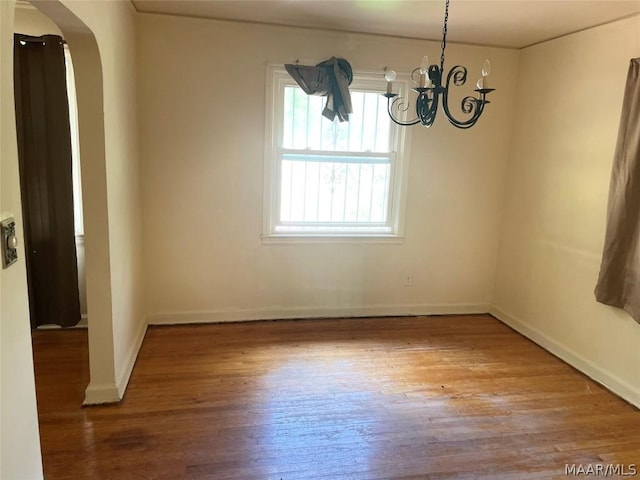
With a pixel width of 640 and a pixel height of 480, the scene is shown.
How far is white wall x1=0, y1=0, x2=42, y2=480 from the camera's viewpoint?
1.25 m

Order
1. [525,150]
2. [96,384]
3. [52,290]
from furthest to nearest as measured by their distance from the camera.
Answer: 1. [525,150]
2. [52,290]
3. [96,384]

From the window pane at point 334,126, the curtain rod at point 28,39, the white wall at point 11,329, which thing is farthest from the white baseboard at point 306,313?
the white wall at point 11,329

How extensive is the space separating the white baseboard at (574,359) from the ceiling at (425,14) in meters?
2.36

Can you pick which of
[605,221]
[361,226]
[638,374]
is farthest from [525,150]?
[638,374]

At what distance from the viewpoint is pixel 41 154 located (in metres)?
3.24

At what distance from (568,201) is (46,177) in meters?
3.93

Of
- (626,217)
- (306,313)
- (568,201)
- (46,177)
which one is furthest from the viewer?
(306,313)

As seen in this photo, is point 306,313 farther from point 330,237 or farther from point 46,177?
point 46,177

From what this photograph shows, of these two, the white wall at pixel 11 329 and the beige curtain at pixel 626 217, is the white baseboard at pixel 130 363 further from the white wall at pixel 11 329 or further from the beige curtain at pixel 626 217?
the beige curtain at pixel 626 217

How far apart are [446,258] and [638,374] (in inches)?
67.7

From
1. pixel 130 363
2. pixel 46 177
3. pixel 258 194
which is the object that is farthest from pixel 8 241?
pixel 258 194

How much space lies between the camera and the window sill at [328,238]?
380 centimetres

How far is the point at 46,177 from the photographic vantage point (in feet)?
Answer: 10.8

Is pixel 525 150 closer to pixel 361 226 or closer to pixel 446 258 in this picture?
pixel 446 258
